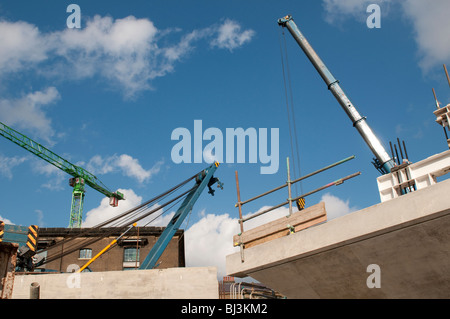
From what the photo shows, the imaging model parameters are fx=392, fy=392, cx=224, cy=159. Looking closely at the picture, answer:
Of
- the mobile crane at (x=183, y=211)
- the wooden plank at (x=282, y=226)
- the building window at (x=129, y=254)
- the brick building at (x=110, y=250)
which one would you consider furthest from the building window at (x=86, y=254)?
the wooden plank at (x=282, y=226)

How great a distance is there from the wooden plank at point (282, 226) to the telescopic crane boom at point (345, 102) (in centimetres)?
1257

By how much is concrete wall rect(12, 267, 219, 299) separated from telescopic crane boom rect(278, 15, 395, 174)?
43.1 ft

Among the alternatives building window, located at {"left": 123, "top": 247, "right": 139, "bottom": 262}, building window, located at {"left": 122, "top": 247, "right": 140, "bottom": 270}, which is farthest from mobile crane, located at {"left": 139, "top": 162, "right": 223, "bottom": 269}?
building window, located at {"left": 123, "top": 247, "right": 139, "bottom": 262}

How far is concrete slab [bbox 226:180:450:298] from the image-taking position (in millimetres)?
7785

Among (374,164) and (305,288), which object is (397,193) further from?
(374,164)

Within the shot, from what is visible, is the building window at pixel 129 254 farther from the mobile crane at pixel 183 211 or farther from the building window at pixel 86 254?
the mobile crane at pixel 183 211

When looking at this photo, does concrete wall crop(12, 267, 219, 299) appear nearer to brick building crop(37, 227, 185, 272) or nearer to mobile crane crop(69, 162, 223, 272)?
mobile crane crop(69, 162, 223, 272)

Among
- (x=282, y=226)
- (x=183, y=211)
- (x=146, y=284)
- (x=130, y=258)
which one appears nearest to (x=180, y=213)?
(x=183, y=211)

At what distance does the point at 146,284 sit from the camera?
42.1 ft

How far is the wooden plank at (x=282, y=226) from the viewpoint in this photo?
9938 millimetres

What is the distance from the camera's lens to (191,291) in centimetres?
1248

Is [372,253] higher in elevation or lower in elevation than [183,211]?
lower

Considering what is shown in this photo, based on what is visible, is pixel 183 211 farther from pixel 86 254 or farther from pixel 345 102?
pixel 86 254

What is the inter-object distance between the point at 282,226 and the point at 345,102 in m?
15.4
